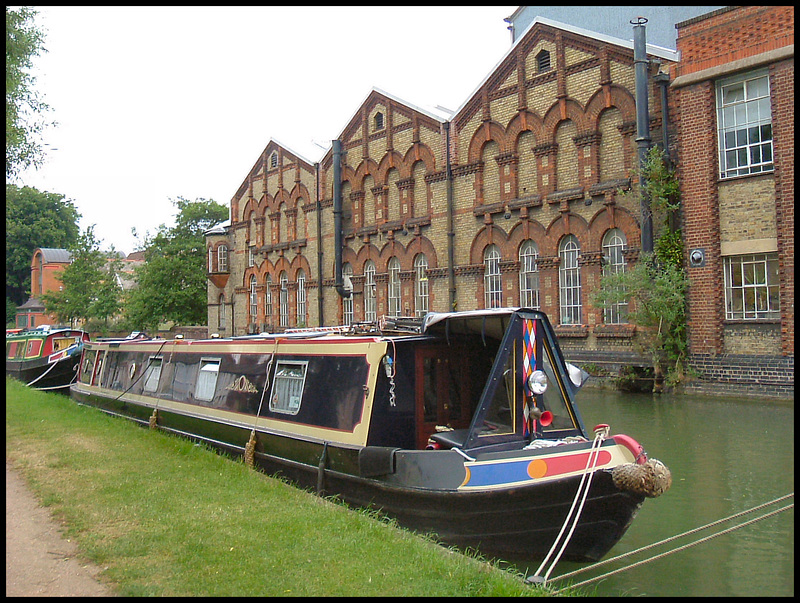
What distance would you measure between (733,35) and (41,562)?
1678cm

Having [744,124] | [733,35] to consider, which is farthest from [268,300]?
[733,35]

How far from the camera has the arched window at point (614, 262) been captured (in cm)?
1948

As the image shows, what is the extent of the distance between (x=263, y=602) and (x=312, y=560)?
0.86m

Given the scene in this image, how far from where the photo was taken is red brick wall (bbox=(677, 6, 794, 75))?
15836 mm

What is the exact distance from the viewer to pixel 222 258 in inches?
1436

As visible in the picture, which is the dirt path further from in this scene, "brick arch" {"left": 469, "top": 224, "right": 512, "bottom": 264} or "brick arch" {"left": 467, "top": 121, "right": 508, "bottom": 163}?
"brick arch" {"left": 467, "top": 121, "right": 508, "bottom": 163}

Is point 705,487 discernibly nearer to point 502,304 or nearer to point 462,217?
point 502,304

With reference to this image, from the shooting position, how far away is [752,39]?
16234 millimetres

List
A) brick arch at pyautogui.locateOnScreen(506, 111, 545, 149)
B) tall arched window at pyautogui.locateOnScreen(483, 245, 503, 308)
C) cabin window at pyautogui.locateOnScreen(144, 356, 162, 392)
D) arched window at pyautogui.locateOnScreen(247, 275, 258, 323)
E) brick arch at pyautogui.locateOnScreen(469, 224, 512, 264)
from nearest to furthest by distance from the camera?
cabin window at pyautogui.locateOnScreen(144, 356, 162, 392)
brick arch at pyautogui.locateOnScreen(506, 111, 545, 149)
brick arch at pyautogui.locateOnScreen(469, 224, 512, 264)
tall arched window at pyautogui.locateOnScreen(483, 245, 503, 308)
arched window at pyautogui.locateOnScreen(247, 275, 258, 323)

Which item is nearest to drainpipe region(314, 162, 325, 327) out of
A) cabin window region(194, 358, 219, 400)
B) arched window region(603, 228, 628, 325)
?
arched window region(603, 228, 628, 325)

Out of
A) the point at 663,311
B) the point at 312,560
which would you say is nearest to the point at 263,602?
the point at 312,560

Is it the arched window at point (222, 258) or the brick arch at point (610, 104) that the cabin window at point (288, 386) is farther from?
the arched window at point (222, 258)

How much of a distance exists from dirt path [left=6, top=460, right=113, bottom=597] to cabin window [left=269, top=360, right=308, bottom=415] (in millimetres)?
3094

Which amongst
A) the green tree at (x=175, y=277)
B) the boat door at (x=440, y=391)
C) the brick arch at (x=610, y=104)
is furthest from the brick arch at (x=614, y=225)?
the green tree at (x=175, y=277)
